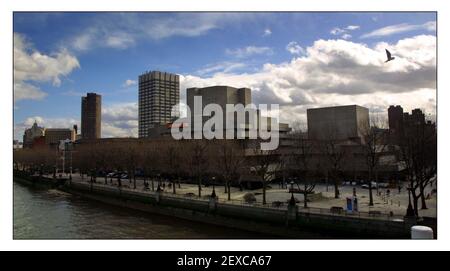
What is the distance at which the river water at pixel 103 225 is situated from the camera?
24109 mm

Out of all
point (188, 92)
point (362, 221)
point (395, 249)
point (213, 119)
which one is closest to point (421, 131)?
point (362, 221)

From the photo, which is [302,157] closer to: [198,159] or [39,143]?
[198,159]

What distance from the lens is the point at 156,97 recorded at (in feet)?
473

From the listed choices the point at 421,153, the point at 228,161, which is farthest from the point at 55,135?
the point at 421,153

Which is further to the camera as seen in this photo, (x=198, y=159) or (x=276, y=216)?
(x=198, y=159)

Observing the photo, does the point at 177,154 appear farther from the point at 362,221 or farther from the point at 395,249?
the point at 395,249

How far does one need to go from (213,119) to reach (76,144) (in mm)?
49966

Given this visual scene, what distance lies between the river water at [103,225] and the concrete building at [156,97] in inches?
4244

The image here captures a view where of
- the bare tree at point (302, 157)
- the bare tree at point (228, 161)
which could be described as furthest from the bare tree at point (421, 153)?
the bare tree at point (228, 161)

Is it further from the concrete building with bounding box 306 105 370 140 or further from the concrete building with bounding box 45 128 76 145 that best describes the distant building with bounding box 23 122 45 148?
the concrete building with bounding box 306 105 370 140

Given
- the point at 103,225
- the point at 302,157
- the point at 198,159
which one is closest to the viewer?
the point at 103,225

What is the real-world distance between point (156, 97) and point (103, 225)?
120 meters

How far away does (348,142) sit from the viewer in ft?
195

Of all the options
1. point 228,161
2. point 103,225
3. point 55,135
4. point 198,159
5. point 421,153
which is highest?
point 55,135
